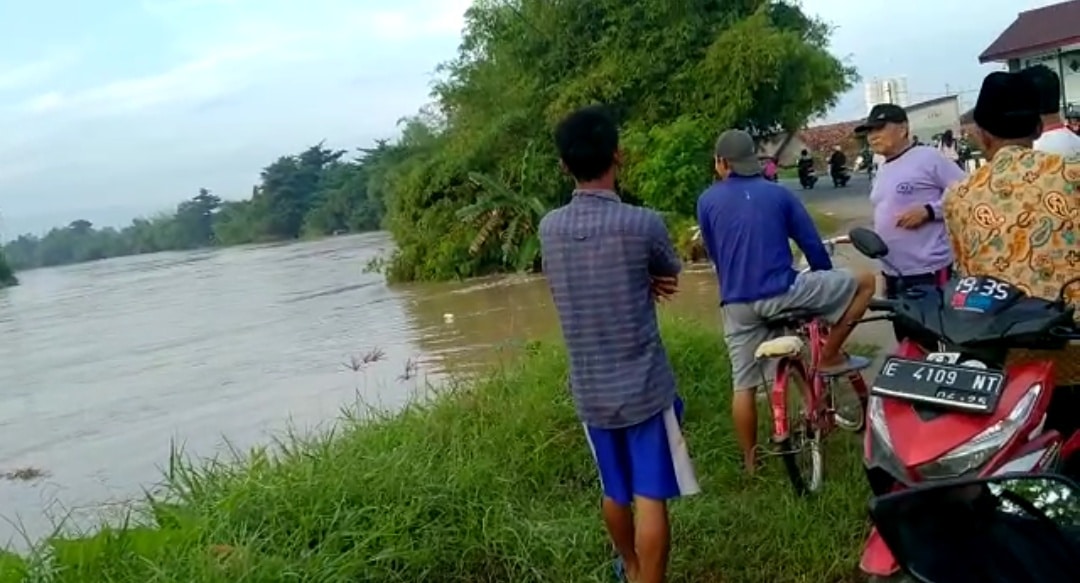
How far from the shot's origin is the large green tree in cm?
2520

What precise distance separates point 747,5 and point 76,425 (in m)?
18.8

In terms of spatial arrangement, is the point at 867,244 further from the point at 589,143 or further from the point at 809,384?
the point at 809,384

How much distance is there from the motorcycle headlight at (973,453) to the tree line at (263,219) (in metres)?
60.8

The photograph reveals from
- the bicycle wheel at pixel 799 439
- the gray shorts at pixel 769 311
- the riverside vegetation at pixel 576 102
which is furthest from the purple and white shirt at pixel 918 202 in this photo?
the riverside vegetation at pixel 576 102

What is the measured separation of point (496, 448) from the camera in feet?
18.3

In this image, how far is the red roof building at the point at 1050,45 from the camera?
30266 millimetres

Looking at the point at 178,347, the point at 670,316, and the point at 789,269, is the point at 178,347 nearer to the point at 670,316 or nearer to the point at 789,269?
the point at 670,316

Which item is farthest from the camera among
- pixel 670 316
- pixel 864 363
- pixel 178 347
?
pixel 178 347

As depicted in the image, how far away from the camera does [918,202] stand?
17.5 ft

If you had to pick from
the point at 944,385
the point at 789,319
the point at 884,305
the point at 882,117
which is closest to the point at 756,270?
the point at 789,319

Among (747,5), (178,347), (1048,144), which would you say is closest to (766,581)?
(1048,144)

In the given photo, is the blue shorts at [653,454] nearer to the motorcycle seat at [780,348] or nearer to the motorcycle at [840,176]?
the motorcycle seat at [780,348]

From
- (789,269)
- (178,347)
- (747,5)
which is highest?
(747,5)

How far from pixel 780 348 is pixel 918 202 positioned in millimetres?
1156
